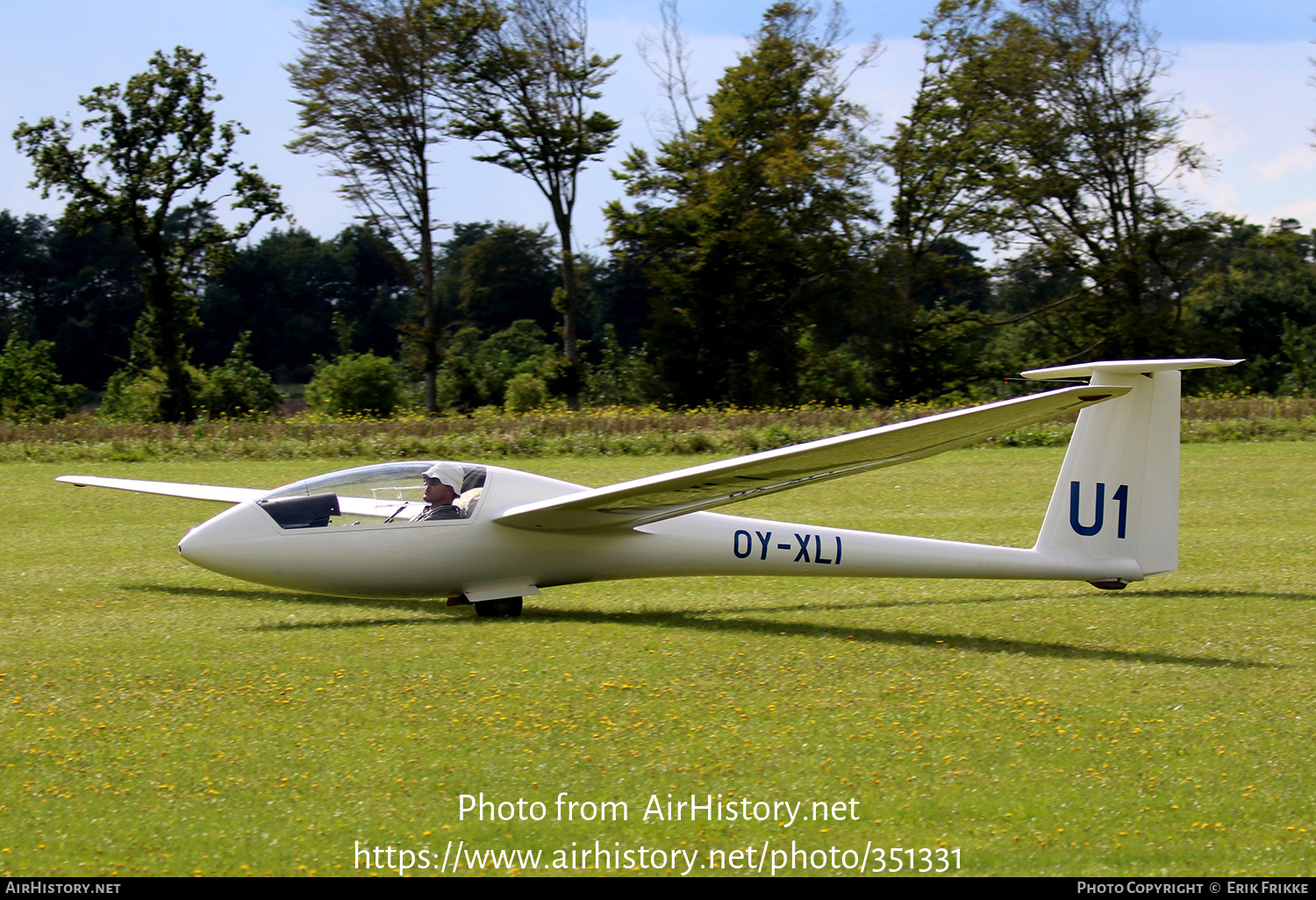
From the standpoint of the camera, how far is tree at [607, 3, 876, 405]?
48.8m

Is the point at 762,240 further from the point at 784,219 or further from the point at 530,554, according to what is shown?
the point at 530,554

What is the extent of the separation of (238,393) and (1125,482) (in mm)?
49559

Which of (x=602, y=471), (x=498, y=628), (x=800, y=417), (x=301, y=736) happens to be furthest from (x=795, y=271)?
(x=301, y=736)

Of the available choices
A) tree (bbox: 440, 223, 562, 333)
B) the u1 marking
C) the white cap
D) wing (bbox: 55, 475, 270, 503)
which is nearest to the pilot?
the white cap

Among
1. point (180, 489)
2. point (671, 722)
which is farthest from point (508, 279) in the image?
point (671, 722)

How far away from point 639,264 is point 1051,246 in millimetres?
19228

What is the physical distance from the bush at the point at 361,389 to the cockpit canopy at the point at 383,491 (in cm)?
3871

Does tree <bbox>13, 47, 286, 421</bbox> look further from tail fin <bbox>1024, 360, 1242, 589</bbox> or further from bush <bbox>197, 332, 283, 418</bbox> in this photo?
tail fin <bbox>1024, 360, 1242, 589</bbox>

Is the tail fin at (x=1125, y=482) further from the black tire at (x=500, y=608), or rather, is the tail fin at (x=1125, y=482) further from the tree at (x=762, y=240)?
the tree at (x=762, y=240)

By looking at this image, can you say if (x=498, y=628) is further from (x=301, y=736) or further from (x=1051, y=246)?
(x=1051, y=246)

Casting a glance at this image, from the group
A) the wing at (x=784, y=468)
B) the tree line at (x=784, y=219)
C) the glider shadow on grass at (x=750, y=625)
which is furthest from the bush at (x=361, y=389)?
the wing at (x=784, y=468)

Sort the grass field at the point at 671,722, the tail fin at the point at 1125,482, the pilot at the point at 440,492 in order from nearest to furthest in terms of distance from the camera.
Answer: the grass field at the point at 671,722 → the pilot at the point at 440,492 → the tail fin at the point at 1125,482

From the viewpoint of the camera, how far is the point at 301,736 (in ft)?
21.1

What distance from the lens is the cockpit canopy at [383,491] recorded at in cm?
997
